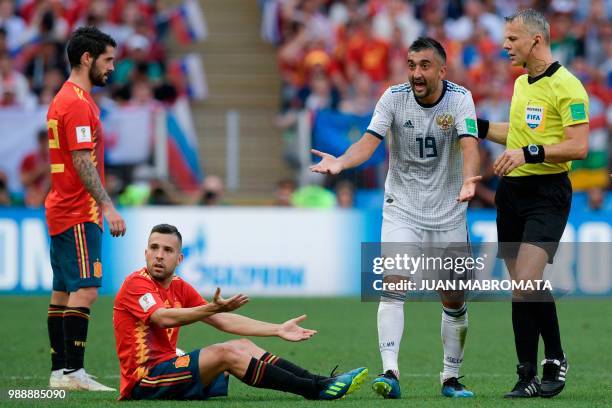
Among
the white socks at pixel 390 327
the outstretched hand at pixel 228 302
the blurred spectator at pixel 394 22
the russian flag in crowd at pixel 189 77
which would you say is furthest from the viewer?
the blurred spectator at pixel 394 22

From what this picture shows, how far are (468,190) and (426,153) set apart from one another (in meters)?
0.69

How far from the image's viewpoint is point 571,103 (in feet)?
27.7

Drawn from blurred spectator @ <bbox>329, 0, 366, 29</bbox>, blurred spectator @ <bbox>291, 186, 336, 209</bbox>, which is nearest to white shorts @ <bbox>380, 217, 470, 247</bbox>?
blurred spectator @ <bbox>291, 186, 336, 209</bbox>

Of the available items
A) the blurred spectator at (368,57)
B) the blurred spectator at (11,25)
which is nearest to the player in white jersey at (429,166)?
the blurred spectator at (368,57)

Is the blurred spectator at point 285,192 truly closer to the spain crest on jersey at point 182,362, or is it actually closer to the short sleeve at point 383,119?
the short sleeve at point 383,119

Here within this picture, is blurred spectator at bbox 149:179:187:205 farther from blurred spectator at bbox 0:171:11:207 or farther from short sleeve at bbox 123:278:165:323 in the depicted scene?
short sleeve at bbox 123:278:165:323

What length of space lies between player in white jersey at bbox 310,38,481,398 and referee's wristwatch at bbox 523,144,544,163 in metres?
0.45

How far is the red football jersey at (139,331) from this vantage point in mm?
8062

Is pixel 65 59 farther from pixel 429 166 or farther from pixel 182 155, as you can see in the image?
pixel 429 166

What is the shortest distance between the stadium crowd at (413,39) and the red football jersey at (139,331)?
10.0 m

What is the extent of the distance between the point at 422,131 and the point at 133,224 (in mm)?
8746

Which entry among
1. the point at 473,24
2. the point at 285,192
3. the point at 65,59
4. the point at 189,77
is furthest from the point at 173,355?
the point at 473,24

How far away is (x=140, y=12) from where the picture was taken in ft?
69.5

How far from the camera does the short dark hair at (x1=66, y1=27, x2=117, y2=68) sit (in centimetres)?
908
